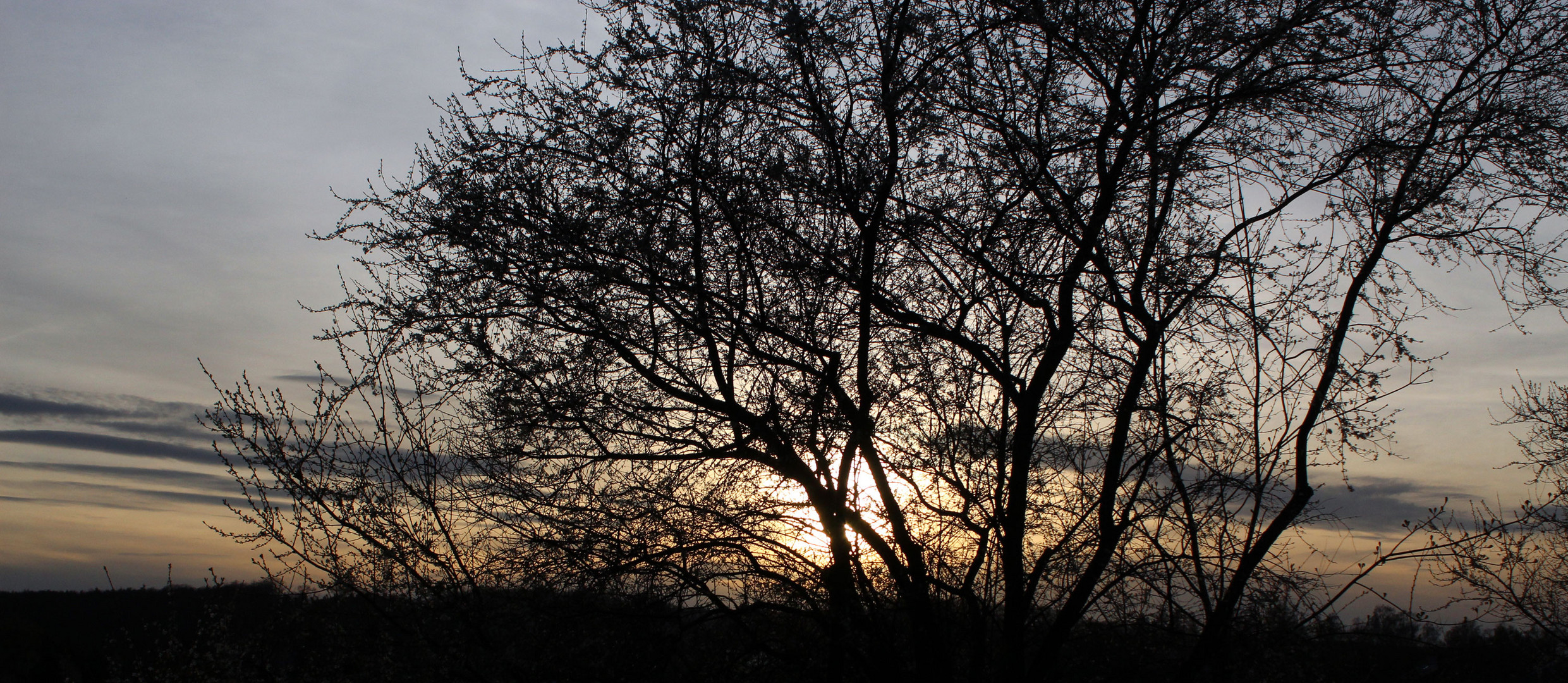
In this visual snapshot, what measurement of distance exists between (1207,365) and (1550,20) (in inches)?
157

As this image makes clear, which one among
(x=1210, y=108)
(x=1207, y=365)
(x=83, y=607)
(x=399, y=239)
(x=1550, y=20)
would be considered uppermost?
(x=1550, y=20)

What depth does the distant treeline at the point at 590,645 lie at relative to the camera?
6.32 metres

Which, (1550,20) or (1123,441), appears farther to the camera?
(1550,20)

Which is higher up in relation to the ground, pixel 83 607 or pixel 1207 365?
pixel 1207 365

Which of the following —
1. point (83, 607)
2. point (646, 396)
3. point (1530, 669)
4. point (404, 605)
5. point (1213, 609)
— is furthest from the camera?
point (83, 607)

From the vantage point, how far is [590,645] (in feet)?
21.1

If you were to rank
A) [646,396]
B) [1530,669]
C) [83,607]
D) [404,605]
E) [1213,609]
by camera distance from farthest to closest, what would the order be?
[83,607] → [1530,669] → [404,605] → [646,396] → [1213,609]

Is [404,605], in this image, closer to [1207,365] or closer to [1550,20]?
[1207,365]

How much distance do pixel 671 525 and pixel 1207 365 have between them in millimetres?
4186

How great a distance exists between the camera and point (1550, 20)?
6941 mm

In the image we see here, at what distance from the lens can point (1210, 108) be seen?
6410 mm

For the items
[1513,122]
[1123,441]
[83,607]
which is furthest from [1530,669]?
[83,607]

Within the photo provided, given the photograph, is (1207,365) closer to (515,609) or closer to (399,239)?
(515,609)

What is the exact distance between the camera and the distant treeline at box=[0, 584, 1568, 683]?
20.7 feet
